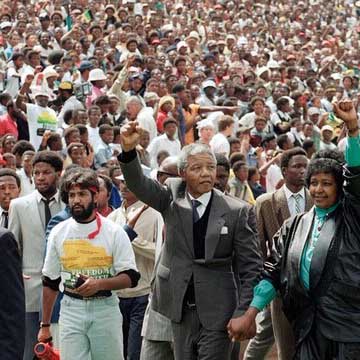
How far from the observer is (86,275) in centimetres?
615

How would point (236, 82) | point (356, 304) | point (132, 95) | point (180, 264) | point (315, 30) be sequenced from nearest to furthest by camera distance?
point (356, 304) → point (180, 264) → point (132, 95) → point (236, 82) → point (315, 30)

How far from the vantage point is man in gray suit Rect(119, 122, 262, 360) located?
19.1ft

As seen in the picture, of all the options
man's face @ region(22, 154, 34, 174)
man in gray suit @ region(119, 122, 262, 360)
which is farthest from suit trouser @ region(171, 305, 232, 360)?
man's face @ region(22, 154, 34, 174)

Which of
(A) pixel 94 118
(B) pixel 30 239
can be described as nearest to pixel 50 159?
(B) pixel 30 239

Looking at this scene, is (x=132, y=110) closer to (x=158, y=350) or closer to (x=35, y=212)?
(x=35, y=212)

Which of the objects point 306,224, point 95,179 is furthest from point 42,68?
point 306,224

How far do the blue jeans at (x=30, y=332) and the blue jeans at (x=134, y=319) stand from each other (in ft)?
2.18

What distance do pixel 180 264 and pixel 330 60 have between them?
64.0 feet

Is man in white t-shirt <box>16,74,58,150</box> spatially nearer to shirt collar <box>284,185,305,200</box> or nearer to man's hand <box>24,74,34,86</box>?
man's hand <box>24,74,34,86</box>

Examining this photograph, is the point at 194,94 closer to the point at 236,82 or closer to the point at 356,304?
A: the point at 236,82

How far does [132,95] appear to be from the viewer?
15.8m

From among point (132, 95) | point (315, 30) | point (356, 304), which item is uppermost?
point (315, 30)

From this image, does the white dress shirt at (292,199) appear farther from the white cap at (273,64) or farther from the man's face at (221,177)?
the white cap at (273,64)

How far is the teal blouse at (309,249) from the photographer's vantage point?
17.1 feet
